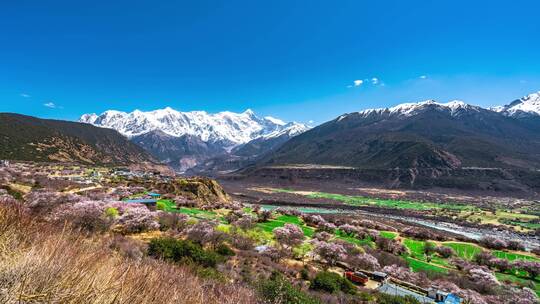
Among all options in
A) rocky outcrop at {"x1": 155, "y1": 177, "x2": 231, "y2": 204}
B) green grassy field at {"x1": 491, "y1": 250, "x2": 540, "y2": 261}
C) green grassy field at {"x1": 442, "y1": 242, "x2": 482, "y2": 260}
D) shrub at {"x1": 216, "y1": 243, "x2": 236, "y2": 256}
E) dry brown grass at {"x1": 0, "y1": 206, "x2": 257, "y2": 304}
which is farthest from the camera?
rocky outcrop at {"x1": 155, "y1": 177, "x2": 231, "y2": 204}

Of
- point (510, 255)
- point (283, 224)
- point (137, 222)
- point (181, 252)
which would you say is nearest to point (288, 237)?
point (283, 224)

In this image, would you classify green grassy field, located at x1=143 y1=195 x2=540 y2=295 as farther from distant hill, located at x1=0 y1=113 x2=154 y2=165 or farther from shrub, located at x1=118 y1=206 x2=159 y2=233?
distant hill, located at x1=0 y1=113 x2=154 y2=165

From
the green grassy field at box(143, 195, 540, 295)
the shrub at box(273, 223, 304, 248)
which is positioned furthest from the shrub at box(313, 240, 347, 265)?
the green grassy field at box(143, 195, 540, 295)

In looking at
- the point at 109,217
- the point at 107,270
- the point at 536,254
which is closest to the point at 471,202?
the point at 536,254

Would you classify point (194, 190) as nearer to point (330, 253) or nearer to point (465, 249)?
point (330, 253)

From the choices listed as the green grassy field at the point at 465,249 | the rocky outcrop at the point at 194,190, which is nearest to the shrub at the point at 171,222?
the rocky outcrop at the point at 194,190

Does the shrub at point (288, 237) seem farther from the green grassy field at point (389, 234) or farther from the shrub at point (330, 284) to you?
the green grassy field at point (389, 234)

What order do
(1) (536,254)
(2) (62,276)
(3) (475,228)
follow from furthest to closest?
(3) (475,228) → (1) (536,254) → (2) (62,276)

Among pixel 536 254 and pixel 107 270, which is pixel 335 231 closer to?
pixel 536 254
